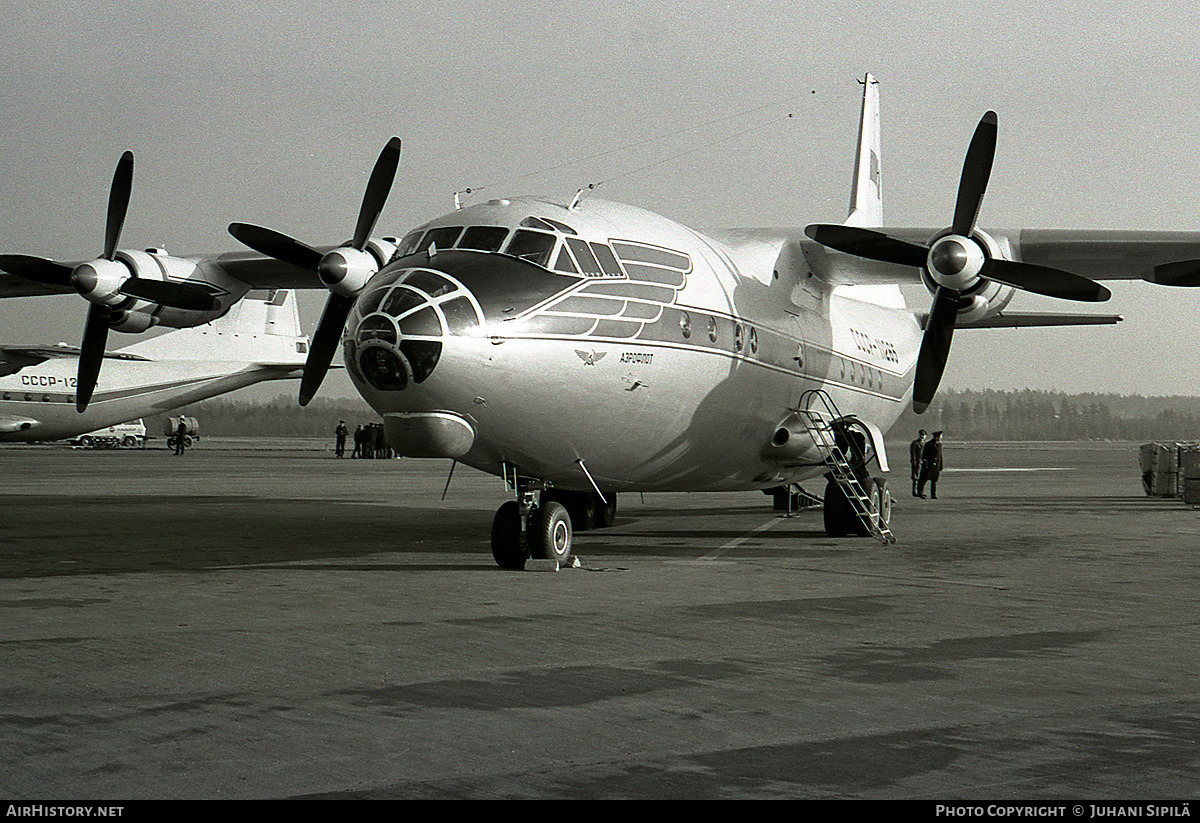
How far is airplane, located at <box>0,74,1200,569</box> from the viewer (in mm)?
12273

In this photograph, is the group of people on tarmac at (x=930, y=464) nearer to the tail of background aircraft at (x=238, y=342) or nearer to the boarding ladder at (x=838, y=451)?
the boarding ladder at (x=838, y=451)

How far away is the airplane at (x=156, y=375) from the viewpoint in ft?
173

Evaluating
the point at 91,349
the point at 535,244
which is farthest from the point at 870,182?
the point at 91,349

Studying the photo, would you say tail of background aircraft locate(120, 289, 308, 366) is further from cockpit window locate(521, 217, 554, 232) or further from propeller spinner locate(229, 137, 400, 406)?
cockpit window locate(521, 217, 554, 232)

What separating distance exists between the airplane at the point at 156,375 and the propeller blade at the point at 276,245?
1397 inches

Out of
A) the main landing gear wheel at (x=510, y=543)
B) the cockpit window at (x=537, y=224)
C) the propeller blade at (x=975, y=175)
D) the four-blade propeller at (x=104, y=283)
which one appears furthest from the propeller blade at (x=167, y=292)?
the propeller blade at (x=975, y=175)

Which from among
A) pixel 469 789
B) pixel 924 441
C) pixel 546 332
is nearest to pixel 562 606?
pixel 546 332

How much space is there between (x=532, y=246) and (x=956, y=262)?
5882 mm

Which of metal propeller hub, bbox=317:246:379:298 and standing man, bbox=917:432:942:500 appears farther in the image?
standing man, bbox=917:432:942:500

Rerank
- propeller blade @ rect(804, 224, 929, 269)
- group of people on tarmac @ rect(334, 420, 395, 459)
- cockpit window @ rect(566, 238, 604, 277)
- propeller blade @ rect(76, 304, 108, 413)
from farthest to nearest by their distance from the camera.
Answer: group of people on tarmac @ rect(334, 420, 395, 459) < propeller blade @ rect(76, 304, 108, 413) < propeller blade @ rect(804, 224, 929, 269) < cockpit window @ rect(566, 238, 604, 277)

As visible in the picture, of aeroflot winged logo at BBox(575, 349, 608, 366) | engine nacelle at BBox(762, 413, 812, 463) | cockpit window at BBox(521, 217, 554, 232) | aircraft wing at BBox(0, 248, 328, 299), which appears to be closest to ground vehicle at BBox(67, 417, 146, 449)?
aircraft wing at BBox(0, 248, 328, 299)

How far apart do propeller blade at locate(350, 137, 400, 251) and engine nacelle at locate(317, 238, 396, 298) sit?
0.48 m

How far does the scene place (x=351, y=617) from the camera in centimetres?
984
